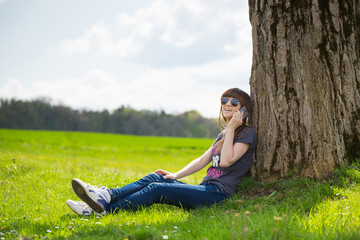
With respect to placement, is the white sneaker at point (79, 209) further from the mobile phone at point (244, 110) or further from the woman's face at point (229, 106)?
the mobile phone at point (244, 110)

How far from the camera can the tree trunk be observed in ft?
Answer: 12.5

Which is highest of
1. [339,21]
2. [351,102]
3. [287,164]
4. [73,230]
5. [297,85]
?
[339,21]

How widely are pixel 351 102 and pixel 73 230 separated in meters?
3.39

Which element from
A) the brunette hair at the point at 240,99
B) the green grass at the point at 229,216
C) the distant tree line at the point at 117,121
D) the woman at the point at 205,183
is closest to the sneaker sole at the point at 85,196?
the woman at the point at 205,183

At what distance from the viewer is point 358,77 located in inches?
158

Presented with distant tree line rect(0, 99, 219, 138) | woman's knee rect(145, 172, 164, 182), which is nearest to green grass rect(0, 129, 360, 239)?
woman's knee rect(145, 172, 164, 182)

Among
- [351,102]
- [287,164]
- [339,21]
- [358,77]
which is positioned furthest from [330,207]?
[339,21]

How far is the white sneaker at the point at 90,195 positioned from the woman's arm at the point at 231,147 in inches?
55.5

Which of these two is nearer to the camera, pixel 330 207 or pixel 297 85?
pixel 330 207

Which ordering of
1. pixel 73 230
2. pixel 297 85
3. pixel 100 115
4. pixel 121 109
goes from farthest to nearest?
pixel 121 109, pixel 100 115, pixel 297 85, pixel 73 230

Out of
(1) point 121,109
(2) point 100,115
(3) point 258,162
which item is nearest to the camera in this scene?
(3) point 258,162

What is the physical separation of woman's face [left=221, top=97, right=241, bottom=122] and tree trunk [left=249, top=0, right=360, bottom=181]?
1.12 ft

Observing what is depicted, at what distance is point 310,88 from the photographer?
12.6ft

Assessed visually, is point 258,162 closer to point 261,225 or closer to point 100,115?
point 261,225
